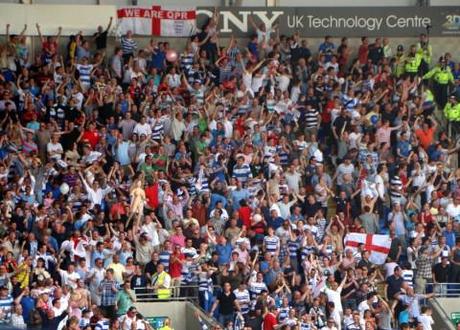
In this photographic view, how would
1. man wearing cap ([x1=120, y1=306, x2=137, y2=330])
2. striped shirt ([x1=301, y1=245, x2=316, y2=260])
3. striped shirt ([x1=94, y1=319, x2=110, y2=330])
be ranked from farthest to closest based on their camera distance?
striped shirt ([x1=301, y1=245, x2=316, y2=260]), man wearing cap ([x1=120, y1=306, x2=137, y2=330]), striped shirt ([x1=94, y1=319, x2=110, y2=330])

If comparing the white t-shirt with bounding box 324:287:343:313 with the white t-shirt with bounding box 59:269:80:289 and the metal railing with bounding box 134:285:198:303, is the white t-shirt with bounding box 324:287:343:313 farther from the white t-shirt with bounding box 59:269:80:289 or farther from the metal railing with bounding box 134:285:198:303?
the white t-shirt with bounding box 59:269:80:289

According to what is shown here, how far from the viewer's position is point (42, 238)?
29609 mm

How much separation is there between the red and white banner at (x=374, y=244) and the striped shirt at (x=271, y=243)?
1687 mm

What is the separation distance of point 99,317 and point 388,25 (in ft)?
46.9

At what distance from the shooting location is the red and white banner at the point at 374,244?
105 feet

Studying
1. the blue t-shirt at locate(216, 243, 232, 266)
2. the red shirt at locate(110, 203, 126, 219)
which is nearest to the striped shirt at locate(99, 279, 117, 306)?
the red shirt at locate(110, 203, 126, 219)

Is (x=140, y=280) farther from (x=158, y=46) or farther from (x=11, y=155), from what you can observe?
(x=158, y=46)

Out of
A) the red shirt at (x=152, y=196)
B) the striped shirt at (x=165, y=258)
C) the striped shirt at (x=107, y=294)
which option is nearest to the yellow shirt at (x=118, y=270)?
the striped shirt at (x=107, y=294)

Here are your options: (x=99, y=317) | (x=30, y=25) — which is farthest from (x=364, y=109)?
(x=99, y=317)

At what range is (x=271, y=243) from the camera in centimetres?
3098

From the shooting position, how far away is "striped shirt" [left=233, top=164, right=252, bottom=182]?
3294 centimetres

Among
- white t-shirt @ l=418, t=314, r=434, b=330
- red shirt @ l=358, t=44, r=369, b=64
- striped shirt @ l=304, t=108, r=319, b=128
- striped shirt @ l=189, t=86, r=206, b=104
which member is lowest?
white t-shirt @ l=418, t=314, r=434, b=330

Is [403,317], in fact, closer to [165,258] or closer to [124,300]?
[165,258]

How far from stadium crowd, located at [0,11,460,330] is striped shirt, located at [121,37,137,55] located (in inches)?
1.5
